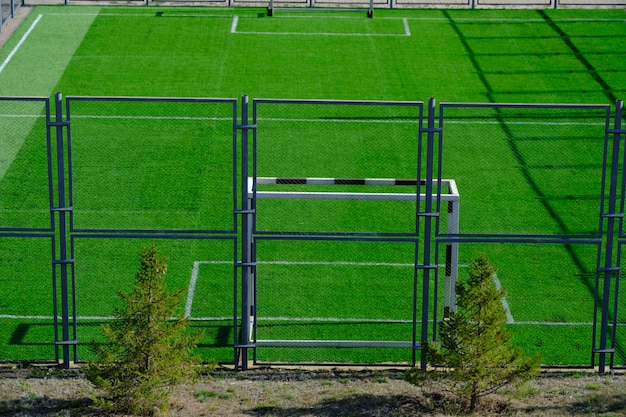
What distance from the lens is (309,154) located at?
2209 cm

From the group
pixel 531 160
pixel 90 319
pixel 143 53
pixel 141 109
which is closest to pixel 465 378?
pixel 90 319

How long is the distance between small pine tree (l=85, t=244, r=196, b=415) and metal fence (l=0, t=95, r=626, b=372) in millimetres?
394

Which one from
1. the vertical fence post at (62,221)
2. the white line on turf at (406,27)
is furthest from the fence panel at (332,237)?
the white line on turf at (406,27)

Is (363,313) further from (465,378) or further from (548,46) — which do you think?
(548,46)

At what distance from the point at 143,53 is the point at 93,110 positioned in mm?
5554

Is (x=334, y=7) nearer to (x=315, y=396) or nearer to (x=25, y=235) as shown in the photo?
(x=25, y=235)

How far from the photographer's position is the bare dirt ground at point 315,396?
12.7m

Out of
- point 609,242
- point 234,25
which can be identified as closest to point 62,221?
point 609,242

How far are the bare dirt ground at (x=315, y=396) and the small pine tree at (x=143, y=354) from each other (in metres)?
0.28

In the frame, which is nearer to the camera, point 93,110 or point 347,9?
point 93,110

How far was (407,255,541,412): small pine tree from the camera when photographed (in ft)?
40.9

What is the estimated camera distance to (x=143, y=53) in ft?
94.2

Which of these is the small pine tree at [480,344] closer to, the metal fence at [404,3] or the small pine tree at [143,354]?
the small pine tree at [143,354]

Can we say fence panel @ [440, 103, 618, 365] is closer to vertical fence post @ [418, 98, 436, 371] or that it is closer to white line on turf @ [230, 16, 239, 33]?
vertical fence post @ [418, 98, 436, 371]
